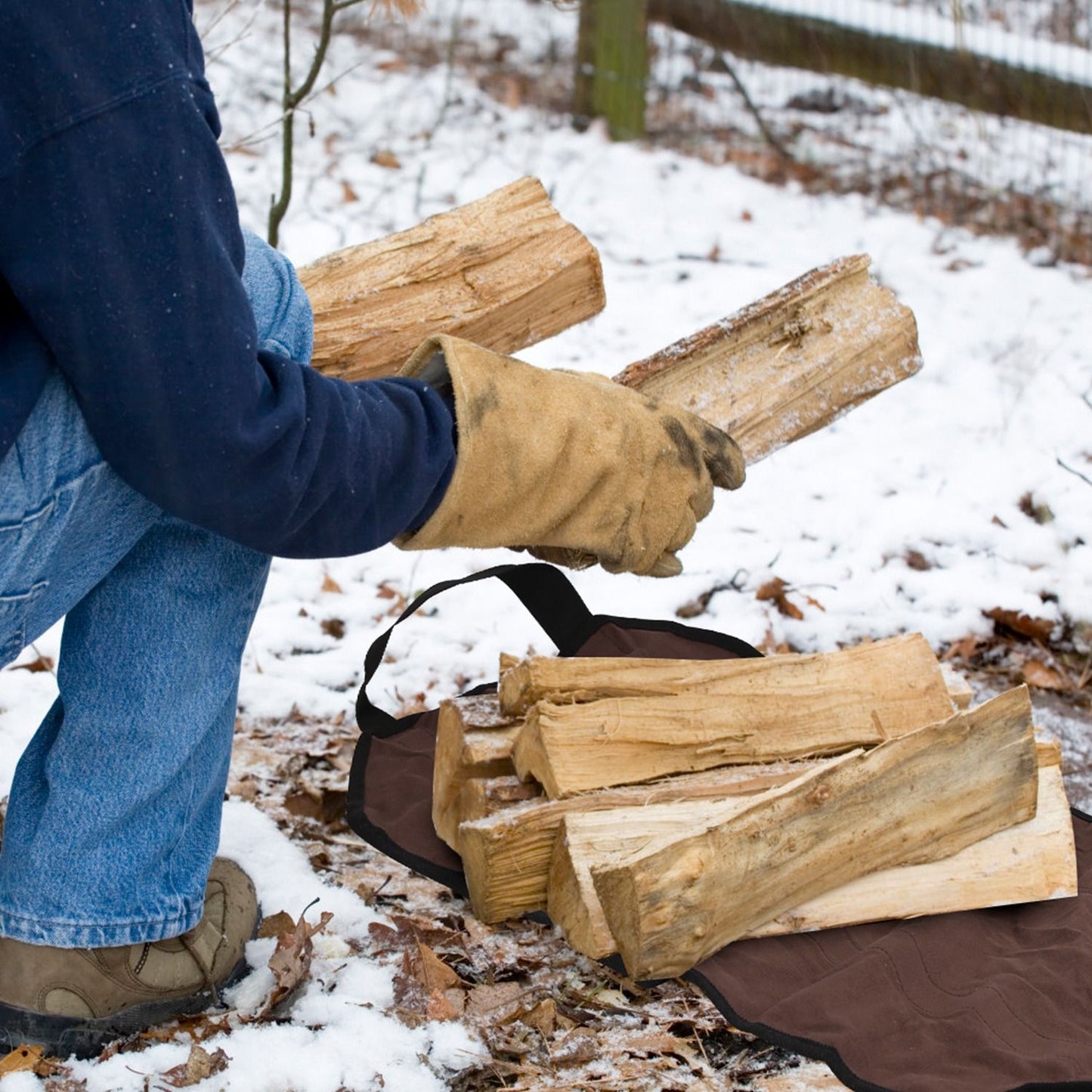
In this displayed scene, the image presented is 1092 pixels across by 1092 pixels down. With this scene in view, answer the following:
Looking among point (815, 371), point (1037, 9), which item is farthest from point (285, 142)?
point (1037, 9)

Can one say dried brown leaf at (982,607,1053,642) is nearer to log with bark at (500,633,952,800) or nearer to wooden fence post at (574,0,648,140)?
log with bark at (500,633,952,800)

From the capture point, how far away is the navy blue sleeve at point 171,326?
1174mm

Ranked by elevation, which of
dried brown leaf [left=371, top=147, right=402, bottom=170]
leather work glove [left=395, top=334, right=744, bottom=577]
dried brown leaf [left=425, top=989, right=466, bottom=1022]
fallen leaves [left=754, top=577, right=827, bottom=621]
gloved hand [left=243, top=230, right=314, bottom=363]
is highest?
gloved hand [left=243, top=230, right=314, bottom=363]

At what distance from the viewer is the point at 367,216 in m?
5.25

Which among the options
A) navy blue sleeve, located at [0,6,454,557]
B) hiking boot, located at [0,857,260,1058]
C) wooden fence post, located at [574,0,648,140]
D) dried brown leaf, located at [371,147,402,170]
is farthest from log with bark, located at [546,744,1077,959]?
wooden fence post, located at [574,0,648,140]

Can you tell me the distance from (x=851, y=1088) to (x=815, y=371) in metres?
1.23

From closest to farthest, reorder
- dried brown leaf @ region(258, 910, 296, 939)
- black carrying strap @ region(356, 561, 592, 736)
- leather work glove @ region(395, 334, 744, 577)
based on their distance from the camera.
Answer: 1. leather work glove @ region(395, 334, 744, 577)
2. dried brown leaf @ region(258, 910, 296, 939)
3. black carrying strap @ region(356, 561, 592, 736)

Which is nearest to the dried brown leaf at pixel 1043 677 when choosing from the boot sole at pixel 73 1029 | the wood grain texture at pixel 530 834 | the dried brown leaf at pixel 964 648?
the dried brown leaf at pixel 964 648

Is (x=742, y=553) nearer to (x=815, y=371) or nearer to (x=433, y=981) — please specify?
(x=815, y=371)

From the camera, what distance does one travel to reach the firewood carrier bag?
5.41ft

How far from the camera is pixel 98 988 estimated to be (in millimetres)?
1677

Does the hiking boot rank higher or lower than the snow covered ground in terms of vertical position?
higher

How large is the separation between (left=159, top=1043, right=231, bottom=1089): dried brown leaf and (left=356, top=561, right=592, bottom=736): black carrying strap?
729 millimetres

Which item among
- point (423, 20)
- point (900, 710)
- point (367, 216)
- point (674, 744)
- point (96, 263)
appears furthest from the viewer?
point (423, 20)
